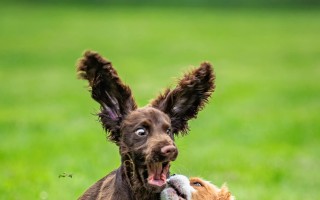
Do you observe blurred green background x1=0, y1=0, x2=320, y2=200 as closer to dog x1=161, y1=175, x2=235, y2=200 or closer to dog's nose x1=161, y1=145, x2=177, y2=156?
dog x1=161, y1=175, x2=235, y2=200

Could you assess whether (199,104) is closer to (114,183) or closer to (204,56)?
(114,183)

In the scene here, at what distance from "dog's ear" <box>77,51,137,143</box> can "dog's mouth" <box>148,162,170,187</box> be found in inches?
21.8

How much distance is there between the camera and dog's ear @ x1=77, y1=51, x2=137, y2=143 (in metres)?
6.17

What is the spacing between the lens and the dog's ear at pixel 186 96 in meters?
6.53

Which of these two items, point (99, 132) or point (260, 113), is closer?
point (99, 132)

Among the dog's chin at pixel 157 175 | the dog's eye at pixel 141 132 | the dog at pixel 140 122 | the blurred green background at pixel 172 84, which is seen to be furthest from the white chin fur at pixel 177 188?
the blurred green background at pixel 172 84

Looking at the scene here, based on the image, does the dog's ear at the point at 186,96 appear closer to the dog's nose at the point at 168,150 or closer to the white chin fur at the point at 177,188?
the white chin fur at the point at 177,188

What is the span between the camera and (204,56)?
2833cm

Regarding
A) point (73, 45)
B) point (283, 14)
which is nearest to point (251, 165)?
point (73, 45)

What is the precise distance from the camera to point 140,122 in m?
6.02

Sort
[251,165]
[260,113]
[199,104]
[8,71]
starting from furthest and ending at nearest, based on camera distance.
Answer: [8,71] → [260,113] → [251,165] → [199,104]

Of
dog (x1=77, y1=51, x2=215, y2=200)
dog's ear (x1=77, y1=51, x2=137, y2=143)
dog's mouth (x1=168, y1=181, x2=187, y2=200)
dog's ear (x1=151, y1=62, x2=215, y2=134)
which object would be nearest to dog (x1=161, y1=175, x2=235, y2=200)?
dog's mouth (x1=168, y1=181, x2=187, y2=200)

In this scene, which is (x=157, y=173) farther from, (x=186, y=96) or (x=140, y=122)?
(x=186, y=96)

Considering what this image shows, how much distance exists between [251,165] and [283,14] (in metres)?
34.5
